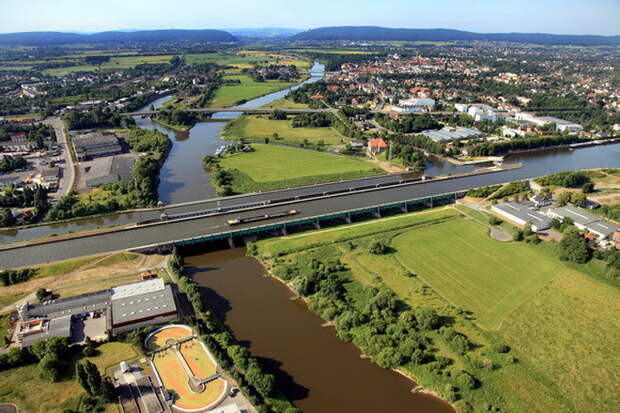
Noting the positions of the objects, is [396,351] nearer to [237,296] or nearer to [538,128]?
[237,296]

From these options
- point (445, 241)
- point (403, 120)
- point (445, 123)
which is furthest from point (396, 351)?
point (445, 123)

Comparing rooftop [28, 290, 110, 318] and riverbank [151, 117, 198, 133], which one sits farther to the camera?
riverbank [151, 117, 198, 133]

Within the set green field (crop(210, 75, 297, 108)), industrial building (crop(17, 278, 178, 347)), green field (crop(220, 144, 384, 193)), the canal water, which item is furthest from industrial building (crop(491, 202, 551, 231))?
green field (crop(210, 75, 297, 108))

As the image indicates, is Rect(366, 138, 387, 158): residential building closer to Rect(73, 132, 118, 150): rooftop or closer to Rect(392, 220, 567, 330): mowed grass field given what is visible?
Rect(392, 220, 567, 330): mowed grass field

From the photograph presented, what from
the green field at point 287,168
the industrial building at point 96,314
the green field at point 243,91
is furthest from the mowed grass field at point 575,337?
the green field at point 243,91

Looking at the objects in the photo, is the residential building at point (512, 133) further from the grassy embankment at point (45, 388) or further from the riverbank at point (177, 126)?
the grassy embankment at point (45, 388)

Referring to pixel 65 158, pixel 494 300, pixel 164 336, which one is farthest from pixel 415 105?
pixel 164 336
